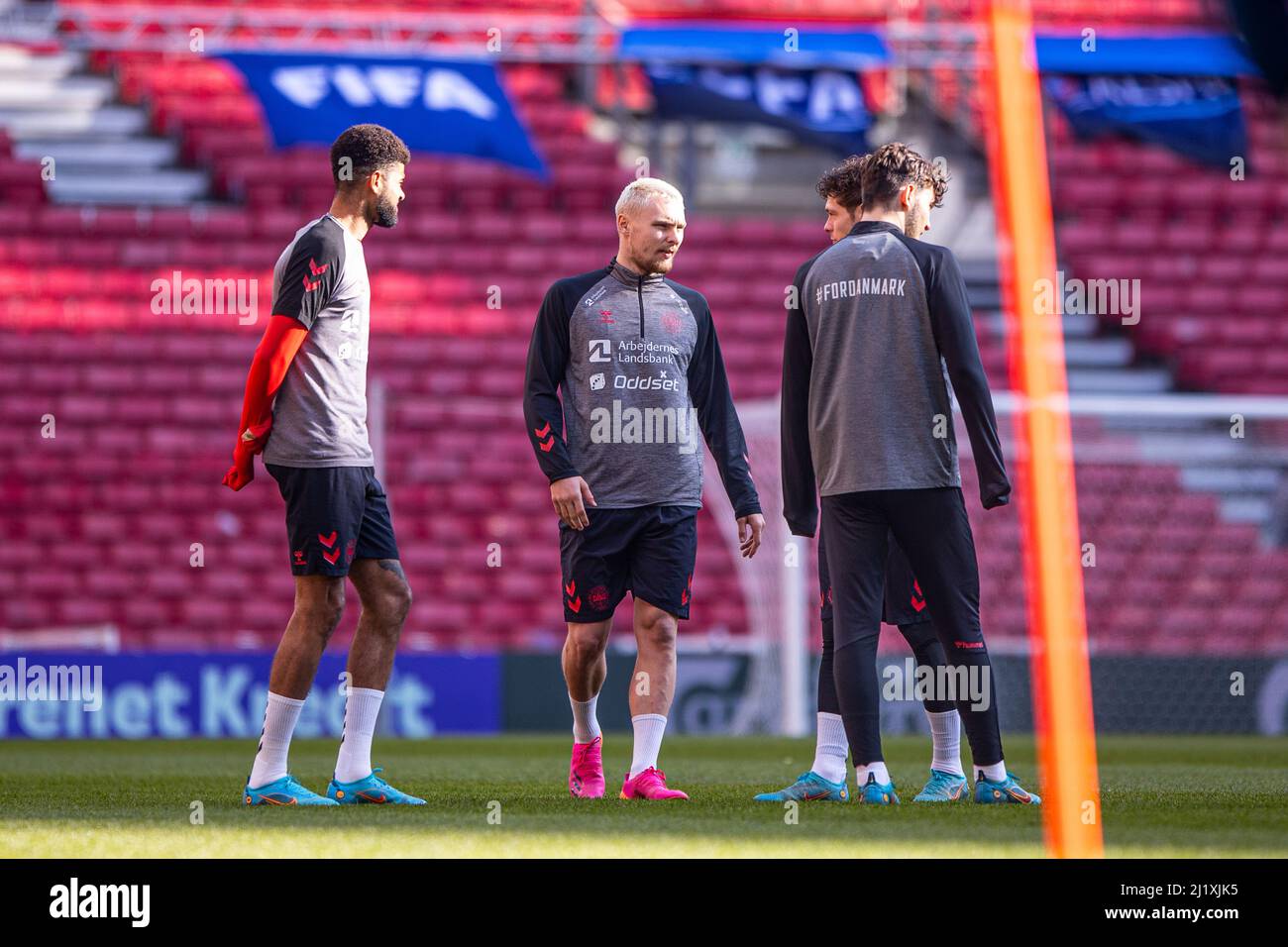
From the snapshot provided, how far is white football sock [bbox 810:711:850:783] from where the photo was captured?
5.03m

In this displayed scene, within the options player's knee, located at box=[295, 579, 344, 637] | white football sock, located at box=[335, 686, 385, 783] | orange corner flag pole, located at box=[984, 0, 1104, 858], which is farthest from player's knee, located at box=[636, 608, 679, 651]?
orange corner flag pole, located at box=[984, 0, 1104, 858]

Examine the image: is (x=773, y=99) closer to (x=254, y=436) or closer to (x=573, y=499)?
(x=573, y=499)

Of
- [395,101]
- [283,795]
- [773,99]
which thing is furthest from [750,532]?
[773,99]

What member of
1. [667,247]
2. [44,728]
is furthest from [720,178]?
[667,247]

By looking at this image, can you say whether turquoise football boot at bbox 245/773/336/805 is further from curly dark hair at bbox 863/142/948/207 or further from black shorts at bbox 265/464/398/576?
curly dark hair at bbox 863/142/948/207

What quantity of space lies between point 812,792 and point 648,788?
Answer: 45 centimetres

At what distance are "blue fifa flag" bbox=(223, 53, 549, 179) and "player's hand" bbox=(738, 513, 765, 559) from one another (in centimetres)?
928

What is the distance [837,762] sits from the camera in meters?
5.04

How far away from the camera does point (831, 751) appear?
16.5 feet

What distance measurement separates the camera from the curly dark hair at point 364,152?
15.7ft

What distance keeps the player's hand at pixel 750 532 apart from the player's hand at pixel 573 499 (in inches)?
16.8

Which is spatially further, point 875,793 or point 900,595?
point 900,595
